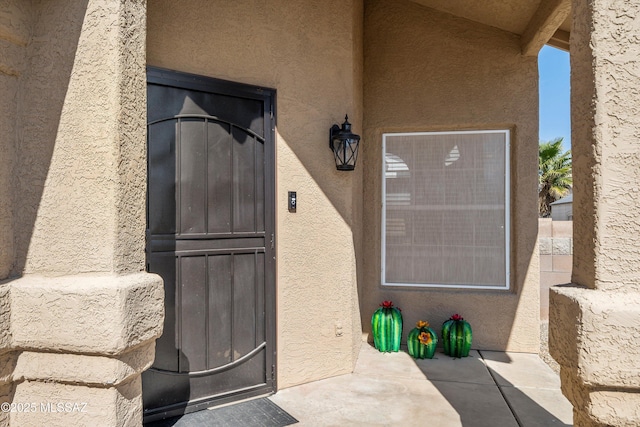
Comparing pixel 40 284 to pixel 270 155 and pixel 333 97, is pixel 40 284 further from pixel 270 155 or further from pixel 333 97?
pixel 333 97

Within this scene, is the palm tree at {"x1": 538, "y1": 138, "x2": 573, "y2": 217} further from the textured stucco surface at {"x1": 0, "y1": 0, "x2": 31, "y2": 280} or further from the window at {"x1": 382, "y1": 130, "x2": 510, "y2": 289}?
the textured stucco surface at {"x1": 0, "y1": 0, "x2": 31, "y2": 280}

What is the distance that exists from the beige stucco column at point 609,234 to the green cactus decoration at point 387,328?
3042 mm

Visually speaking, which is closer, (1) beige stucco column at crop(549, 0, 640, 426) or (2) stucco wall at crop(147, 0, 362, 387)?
(1) beige stucco column at crop(549, 0, 640, 426)

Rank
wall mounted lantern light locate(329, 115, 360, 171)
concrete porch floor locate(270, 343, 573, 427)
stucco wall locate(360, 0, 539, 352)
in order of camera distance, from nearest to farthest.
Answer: concrete porch floor locate(270, 343, 573, 427) < wall mounted lantern light locate(329, 115, 360, 171) < stucco wall locate(360, 0, 539, 352)

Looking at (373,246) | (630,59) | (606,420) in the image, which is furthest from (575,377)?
(373,246)

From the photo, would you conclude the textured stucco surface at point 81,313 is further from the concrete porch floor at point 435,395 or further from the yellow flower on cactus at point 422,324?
the yellow flower on cactus at point 422,324

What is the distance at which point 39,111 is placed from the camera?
1.97 metres

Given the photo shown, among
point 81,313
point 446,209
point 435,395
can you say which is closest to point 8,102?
point 81,313

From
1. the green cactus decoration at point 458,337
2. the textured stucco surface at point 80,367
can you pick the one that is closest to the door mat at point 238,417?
the textured stucco surface at point 80,367

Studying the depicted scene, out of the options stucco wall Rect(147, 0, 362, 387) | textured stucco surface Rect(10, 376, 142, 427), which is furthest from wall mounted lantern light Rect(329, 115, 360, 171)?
textured stucco surface Rect(10, 376, 142, 427)

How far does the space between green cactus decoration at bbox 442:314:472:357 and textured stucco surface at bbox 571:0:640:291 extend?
10.1 feet

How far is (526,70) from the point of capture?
15.6ft

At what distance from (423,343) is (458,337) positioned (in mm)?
389

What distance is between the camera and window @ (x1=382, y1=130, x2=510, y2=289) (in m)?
4.86
